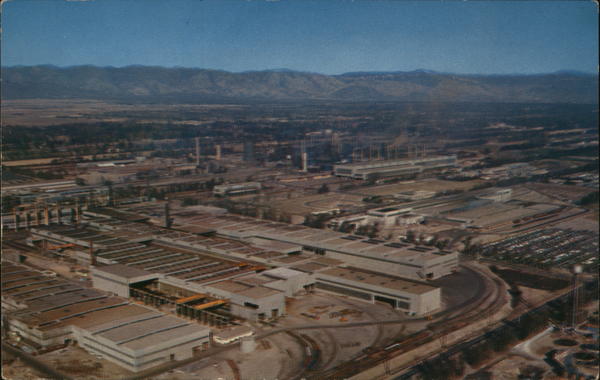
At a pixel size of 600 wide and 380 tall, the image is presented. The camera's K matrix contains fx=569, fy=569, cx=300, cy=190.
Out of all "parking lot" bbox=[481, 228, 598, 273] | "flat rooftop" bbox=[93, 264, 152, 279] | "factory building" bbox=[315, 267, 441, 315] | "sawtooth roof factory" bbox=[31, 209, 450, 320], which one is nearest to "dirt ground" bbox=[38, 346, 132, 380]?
"sawtooth roof factory" bbox=[31, 209, 450, 320]

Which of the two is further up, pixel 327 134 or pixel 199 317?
pixel 327 134

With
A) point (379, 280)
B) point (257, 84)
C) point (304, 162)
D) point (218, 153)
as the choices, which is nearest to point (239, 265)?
point (379, 280)

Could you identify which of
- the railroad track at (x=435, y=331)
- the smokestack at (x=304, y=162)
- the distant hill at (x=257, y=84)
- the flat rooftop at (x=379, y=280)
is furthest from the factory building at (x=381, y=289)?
the smokestack at (x=304, y=162)

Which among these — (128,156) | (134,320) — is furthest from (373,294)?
(128,156)

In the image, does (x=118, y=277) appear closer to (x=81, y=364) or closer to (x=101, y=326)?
(x=101, y=326)

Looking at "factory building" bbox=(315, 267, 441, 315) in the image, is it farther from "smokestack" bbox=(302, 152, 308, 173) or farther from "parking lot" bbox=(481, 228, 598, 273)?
"smokestack" bbox=(302, 152, 308, 173)

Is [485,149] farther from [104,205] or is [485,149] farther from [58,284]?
[58,284]
